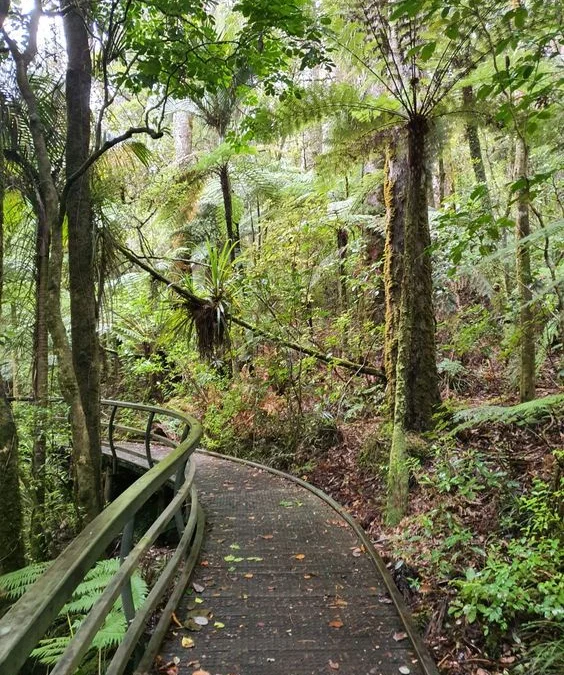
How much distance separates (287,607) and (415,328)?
3.31 metres

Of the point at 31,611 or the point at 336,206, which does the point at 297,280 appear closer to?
the point at 336,206

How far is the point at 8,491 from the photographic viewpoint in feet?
13.4

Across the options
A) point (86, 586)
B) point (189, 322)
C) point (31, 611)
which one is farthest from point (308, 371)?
point (31, 611)

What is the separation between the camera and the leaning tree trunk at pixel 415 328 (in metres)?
5.42

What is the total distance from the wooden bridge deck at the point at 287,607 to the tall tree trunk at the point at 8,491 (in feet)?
5.05

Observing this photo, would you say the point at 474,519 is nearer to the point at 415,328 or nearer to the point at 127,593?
the point at 415,328

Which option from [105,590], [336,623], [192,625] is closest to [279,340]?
[336,623]

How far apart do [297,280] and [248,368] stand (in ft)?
7.26

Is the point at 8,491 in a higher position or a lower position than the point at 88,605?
higher

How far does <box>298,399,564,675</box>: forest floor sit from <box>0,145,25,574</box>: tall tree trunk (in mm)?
3182

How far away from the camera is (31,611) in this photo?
1328 millimetres

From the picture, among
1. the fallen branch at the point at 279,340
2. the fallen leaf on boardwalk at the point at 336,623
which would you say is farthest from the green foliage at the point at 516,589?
the fallen branch at the point at 279,340

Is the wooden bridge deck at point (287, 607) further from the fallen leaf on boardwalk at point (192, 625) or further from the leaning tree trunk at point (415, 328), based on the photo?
the leaning tree trunk at point (415, 328)

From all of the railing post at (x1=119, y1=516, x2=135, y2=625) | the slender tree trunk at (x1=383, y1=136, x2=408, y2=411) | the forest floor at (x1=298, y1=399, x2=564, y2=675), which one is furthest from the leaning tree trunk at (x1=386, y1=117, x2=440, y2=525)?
the railing post at (x1=119, y1=516, x2=135, y2=625)
